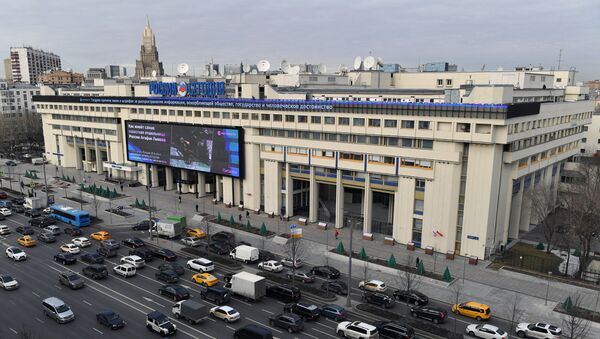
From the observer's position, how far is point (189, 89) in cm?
9488

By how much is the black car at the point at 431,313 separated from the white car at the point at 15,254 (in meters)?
50.6

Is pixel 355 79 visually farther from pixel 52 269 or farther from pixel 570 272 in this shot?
pixel 52 269

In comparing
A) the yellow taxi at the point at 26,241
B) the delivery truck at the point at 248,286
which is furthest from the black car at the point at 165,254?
the yellow taxi at the point at 26,241

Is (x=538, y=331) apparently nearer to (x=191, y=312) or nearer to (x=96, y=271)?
(x=191, y=312)

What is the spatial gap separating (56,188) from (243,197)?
49301 millimetres

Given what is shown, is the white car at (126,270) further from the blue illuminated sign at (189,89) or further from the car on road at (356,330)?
the blue illuminated sign at (189,89)

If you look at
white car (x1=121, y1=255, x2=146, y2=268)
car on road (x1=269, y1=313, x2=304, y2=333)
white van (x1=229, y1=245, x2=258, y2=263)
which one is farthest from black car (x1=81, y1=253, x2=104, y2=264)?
car on road (x1=269, y1=313, x2=304, y2=333)

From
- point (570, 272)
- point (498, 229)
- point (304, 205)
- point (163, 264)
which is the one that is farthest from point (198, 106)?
point (570, 272)

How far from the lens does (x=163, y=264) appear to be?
5941cm

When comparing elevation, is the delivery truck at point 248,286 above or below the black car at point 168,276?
above

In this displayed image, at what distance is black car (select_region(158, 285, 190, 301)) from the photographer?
162 ft

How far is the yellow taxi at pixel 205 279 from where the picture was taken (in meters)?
53.2

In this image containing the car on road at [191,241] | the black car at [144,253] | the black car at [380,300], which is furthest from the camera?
the car on road at [191,241]

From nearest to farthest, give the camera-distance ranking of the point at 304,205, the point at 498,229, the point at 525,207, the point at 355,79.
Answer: the point at 498,229 → the point at 525,207 → the point at 304,205 → the point at 355,79
